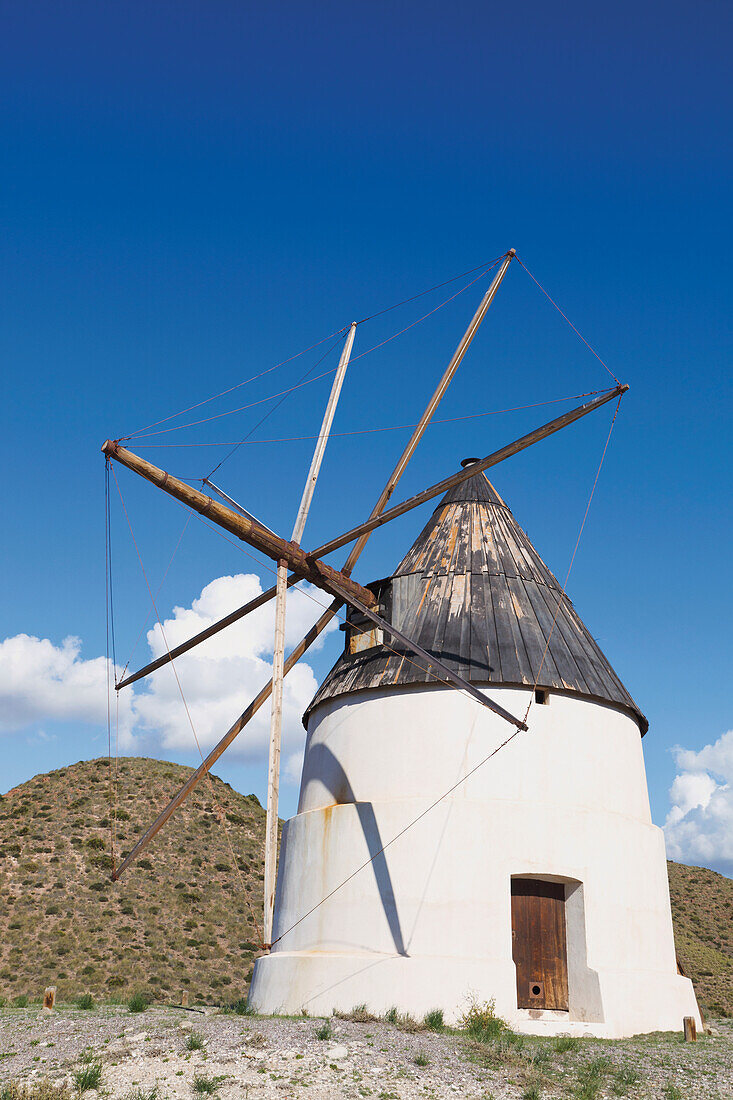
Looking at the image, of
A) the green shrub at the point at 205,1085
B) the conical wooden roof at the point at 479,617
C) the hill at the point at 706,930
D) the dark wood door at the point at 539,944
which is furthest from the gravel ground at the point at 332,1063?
the hill at the point at 706,930

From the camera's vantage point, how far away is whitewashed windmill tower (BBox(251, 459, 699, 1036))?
13.9 meters

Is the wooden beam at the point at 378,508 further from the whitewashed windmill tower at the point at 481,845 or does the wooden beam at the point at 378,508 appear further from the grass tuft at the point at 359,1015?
the grass tuft at the point at 359,1015

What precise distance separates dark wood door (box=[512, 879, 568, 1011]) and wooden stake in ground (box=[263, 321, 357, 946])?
3899 millimetres

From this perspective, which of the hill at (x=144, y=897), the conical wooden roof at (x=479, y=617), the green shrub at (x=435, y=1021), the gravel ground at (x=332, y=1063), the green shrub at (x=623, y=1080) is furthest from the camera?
the hill at (x=144, y=897)

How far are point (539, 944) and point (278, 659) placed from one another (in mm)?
6124

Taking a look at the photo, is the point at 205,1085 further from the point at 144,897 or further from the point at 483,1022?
the point at 144,897

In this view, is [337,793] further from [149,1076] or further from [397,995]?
[149,1076]

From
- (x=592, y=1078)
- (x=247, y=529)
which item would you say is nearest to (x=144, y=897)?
(x=247, y=529)

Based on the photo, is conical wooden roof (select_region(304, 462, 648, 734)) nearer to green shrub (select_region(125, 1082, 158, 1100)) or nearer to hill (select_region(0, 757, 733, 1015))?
green shrub (select_region(125, 1082, 158, 1100))

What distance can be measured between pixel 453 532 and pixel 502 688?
442 centimetres

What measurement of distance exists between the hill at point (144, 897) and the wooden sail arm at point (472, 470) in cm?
1610

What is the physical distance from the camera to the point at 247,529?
1617 centimetres

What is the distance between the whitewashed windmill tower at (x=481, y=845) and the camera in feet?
45.8

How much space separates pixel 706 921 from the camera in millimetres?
37438
